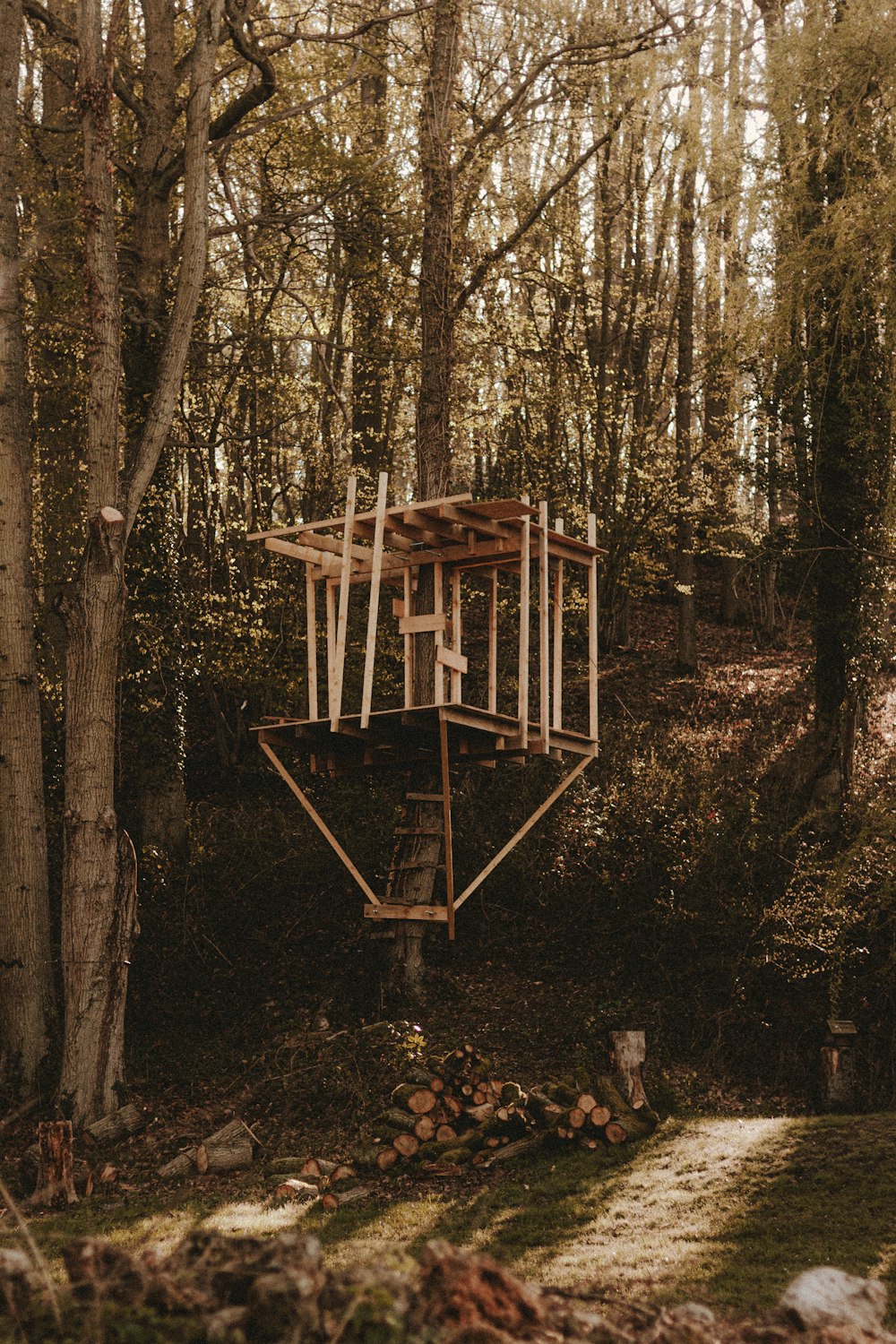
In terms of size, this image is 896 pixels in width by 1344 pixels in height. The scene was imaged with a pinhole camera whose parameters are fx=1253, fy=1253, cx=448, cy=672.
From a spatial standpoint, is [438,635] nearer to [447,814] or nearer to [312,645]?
[312,645]

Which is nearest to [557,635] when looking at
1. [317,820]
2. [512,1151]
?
[317,820]

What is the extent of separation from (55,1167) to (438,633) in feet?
14.3

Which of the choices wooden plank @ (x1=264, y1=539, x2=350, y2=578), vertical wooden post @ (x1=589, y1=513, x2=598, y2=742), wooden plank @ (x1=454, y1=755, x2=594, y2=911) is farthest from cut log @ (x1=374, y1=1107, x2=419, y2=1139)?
wooden plank @ (x1=264, y1=539, x2=350, y2=578)

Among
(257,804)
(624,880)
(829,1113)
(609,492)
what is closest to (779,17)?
(609,492)

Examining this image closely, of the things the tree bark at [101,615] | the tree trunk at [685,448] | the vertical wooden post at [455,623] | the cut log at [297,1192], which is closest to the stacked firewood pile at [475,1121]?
the cut log at [297,1192]

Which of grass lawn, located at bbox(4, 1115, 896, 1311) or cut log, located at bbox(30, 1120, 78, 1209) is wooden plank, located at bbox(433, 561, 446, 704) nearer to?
grass lawn, located at bbox(4, 1115, 896, 1311)

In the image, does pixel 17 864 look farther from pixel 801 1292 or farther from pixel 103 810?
pixel 801 1292

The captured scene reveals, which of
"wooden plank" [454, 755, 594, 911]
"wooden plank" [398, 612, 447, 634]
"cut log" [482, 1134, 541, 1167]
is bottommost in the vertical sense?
"cut log" [482, 1134, 541, 1167]

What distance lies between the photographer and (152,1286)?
3668 millimetres

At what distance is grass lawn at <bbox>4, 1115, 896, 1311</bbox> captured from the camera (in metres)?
6.40

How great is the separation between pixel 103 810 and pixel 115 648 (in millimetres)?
1282

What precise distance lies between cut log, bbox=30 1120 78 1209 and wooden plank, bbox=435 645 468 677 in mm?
3817

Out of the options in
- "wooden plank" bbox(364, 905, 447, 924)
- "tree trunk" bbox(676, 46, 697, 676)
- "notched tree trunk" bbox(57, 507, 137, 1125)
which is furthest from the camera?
"tree trunk" bbox(676, 46, 697, 676)

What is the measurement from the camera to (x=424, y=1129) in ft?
29.3
